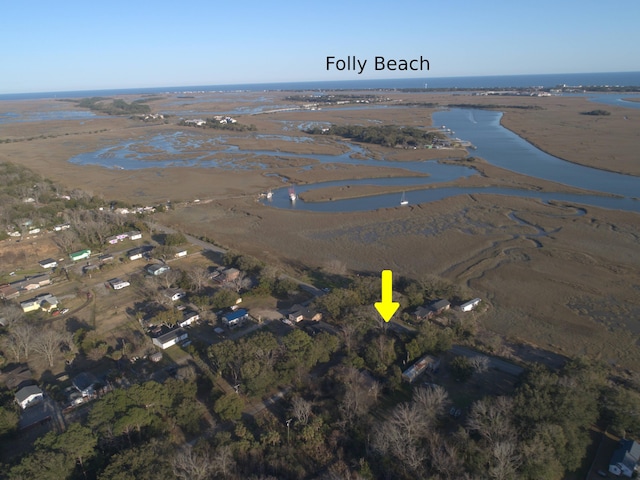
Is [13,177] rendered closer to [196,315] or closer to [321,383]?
[196,315]

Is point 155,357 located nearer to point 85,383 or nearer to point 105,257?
point 85,383

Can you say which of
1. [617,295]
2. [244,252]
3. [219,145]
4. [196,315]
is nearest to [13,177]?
[219,145]

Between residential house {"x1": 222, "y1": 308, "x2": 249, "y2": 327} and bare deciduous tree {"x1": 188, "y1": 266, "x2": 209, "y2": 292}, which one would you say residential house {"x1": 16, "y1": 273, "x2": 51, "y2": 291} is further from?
residential house {"x1": 222, "y1": 308, "x2": 249, "y2": 327}

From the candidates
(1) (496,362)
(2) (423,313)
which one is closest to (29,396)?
(2) (423,313)

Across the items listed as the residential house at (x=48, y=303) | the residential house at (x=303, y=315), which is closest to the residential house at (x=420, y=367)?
the residential house at (x=303, y=315)

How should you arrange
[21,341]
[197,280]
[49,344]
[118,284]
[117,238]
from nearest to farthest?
[49,344]
[21,341]
[197,280]
[118,284]
[117,238]

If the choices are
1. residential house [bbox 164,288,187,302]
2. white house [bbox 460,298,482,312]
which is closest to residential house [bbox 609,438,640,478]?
white house [bbox 460,298,482,312]

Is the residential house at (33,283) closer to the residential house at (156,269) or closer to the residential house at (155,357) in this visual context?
the residential house at (156,269)
